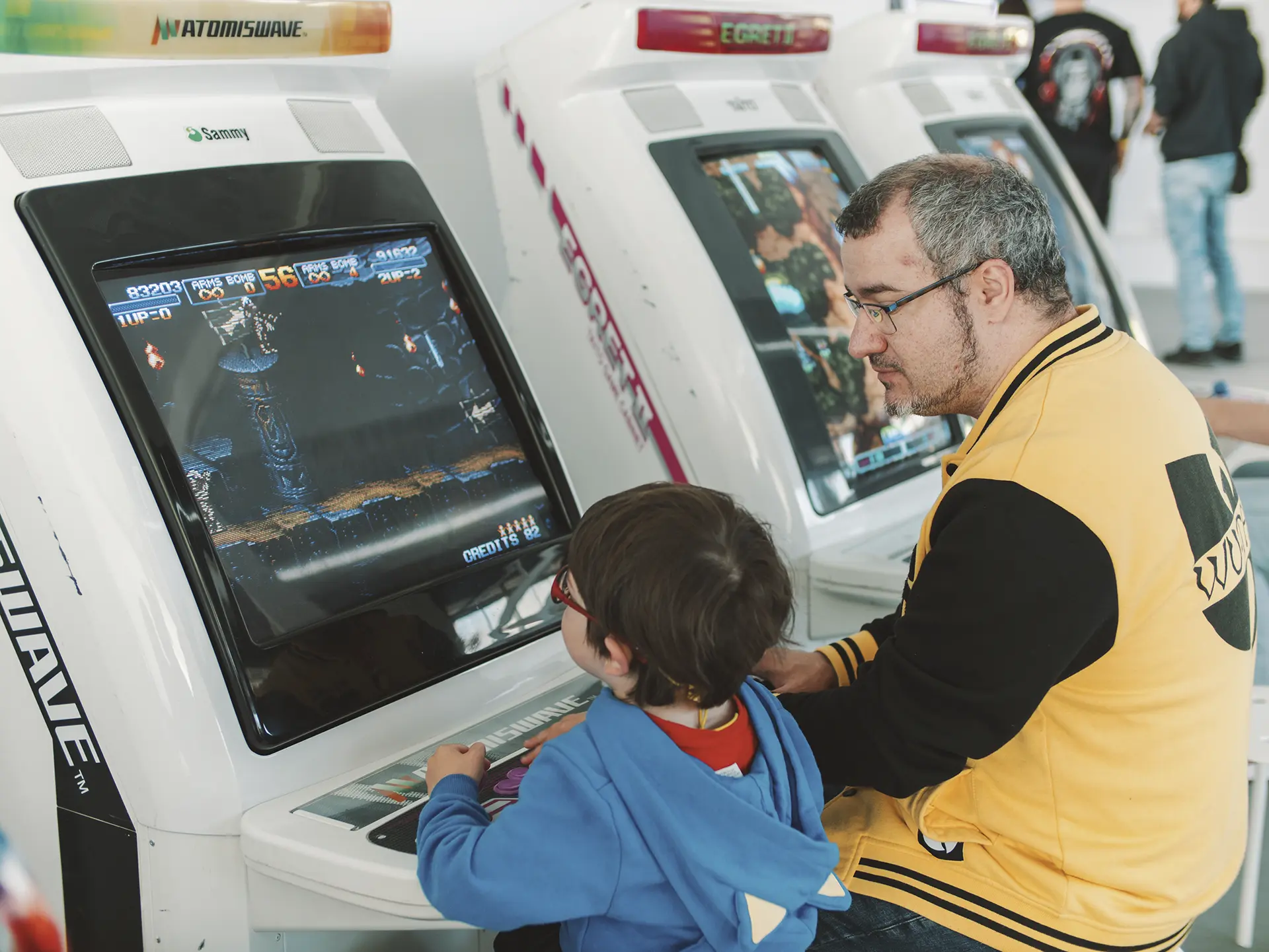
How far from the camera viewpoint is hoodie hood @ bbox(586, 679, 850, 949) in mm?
1075

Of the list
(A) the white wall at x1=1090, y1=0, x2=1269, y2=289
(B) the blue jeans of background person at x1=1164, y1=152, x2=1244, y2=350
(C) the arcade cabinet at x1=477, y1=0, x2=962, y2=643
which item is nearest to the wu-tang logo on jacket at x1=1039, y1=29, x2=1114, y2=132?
(B) the blue jeans of background person at x1=1164, y1=152, x2=1244, y2=350

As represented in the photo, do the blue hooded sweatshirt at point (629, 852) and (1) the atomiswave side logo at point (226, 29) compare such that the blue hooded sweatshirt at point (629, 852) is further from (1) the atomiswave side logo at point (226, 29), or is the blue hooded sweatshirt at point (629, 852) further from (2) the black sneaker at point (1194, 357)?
(2) the black sneaker at point (1194, 357)

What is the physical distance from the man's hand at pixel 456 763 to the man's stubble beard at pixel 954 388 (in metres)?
0.62

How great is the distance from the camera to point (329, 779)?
4.44ft

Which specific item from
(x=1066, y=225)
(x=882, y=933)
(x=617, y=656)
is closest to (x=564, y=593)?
(x=617, y=656)

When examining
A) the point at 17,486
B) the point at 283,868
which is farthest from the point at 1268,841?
the point at 17,486

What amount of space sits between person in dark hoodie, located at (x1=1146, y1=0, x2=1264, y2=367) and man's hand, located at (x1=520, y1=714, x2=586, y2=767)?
5.31 metres

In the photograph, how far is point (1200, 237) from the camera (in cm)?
576

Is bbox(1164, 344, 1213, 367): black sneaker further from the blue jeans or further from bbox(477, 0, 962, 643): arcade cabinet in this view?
the blue jeans

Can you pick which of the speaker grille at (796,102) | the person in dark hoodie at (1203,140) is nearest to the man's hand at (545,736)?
the speaker grille at (796,102)

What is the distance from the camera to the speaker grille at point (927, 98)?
9.45 ft

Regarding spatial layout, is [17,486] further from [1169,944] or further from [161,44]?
[1169,944]

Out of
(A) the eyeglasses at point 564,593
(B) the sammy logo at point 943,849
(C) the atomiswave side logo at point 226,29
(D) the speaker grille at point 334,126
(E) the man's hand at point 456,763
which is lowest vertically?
(B) the sammy logo at point 943,849

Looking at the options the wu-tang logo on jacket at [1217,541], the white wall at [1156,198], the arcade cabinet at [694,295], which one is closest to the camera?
the wu-tang logo on jacket at [1217,541]
